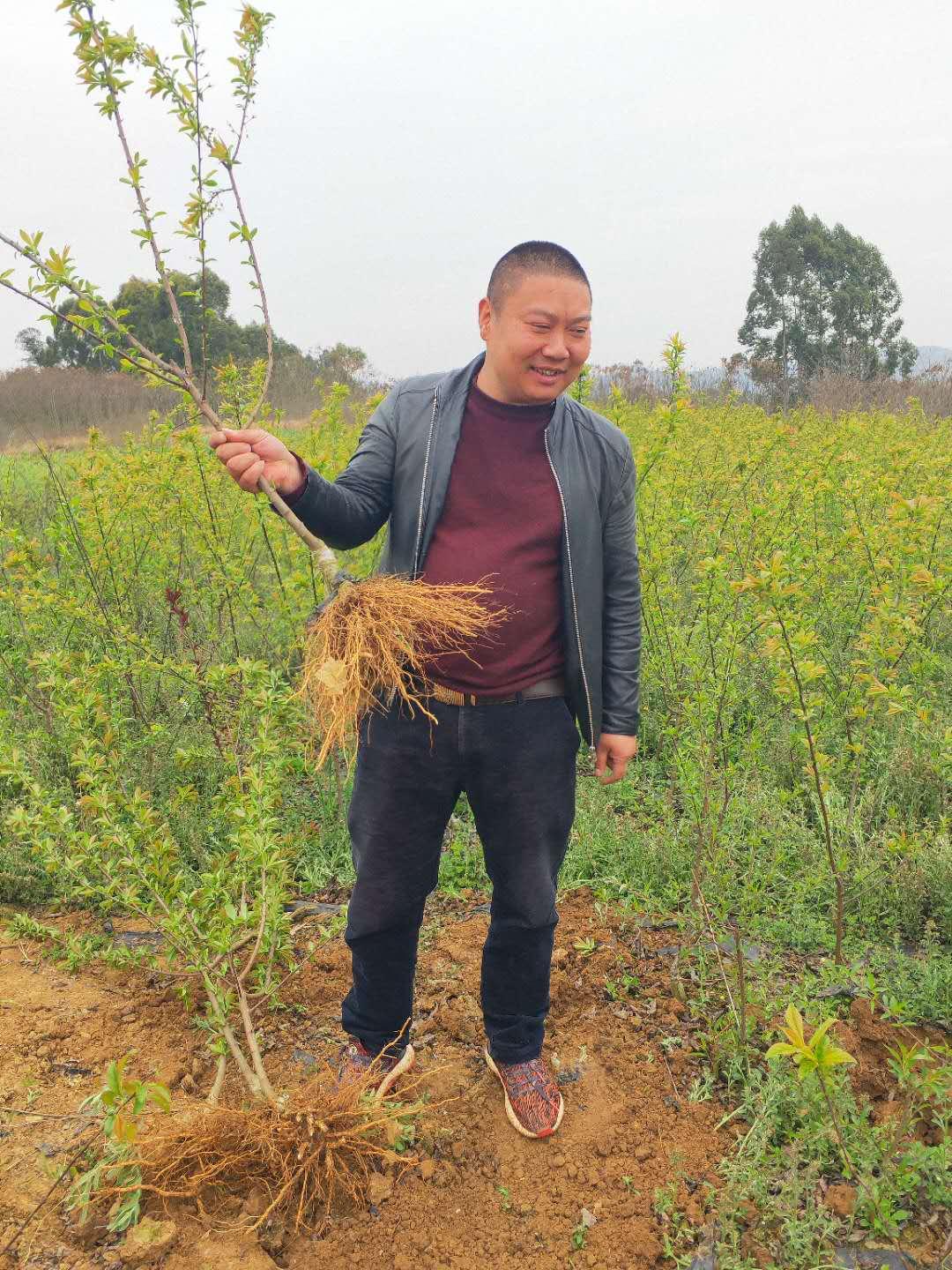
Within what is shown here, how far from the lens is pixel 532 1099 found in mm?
2168

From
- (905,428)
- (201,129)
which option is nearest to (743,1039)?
(201,129)

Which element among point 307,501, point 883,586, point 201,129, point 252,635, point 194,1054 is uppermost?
point 201,129

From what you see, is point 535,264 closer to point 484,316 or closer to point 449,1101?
point 484,316

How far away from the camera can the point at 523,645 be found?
6.28ft

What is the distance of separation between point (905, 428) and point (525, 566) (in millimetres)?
6884

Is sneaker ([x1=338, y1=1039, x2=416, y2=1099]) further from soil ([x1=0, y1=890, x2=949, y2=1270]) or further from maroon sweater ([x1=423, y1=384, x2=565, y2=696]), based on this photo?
maroon sweater ([x1=423, y1=384, x2=565, y2=696])

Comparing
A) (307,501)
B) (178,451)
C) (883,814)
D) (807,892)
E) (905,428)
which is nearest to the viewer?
(307,501)

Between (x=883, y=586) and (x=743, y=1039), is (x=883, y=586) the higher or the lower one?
the higher one

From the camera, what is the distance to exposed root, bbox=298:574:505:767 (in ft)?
5.75

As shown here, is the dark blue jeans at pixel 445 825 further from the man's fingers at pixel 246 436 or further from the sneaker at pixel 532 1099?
the man's fingers at pixel 246 436

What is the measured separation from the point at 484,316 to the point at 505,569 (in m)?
0.57

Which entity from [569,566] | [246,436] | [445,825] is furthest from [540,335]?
[445,825]

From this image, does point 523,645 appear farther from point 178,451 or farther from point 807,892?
point 178,451

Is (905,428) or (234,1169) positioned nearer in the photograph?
(234,1169)
